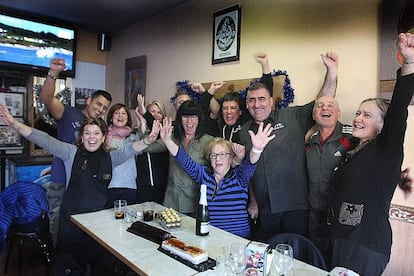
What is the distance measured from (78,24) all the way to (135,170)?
2.53m

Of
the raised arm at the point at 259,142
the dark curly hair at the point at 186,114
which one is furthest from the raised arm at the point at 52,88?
the raised arm at the point at 259,142

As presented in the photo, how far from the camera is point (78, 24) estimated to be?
3867mm

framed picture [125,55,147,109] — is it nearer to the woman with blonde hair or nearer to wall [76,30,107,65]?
wall [76,30,107,65]

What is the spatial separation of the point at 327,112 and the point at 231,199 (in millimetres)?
764

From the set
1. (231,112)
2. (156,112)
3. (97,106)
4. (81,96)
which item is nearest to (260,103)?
(231,112)

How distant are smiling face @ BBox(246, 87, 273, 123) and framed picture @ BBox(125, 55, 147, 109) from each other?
1.96m

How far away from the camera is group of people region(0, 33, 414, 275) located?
1.44 m

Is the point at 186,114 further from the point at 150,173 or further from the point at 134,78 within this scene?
the point at 134,78

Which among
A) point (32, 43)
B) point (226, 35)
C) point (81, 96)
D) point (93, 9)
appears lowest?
point (81, 96)

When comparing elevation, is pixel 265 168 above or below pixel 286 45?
below

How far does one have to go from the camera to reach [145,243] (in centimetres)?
151

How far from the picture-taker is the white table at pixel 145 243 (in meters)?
1.27

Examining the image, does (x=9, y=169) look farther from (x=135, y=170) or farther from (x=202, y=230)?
(x=202, y=230)

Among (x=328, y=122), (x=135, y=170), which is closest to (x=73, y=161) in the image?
(x=135, y=170)
